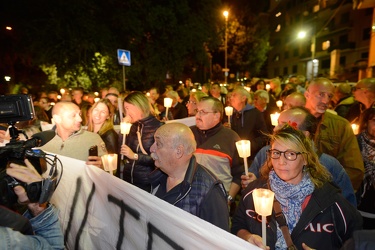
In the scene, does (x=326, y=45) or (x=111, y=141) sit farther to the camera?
(x=326, y=45)

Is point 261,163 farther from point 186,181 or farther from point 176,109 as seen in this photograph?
point 176,109

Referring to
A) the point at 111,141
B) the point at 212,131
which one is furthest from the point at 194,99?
the point at 212,131

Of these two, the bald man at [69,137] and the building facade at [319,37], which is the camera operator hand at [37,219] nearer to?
the bald man at [69,137]

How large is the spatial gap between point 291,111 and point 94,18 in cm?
1228

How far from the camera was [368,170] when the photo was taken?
123 inches

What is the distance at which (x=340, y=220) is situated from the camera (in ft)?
6.53

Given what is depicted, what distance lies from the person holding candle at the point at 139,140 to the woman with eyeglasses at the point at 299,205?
142 cm

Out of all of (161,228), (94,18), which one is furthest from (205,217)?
(94,18)

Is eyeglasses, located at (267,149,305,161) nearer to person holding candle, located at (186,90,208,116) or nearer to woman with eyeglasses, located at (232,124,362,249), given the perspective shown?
woman with eyeglasses, located at (232,124,362,249)

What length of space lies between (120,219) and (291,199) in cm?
126

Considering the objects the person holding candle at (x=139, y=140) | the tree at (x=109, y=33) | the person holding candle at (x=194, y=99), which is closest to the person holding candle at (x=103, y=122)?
the person holding candle at (x=139, y=140)

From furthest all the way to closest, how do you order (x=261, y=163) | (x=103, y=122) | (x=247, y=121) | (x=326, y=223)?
(x=247, y=121), (x=103, y=122), (x=261, y=163), (x=326, y=223)

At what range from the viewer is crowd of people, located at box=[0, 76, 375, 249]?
2.02m

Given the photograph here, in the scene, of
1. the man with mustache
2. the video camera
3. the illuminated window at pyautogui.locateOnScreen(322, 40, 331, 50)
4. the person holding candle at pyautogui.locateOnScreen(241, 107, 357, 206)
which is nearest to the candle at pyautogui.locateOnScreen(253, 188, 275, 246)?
the person holding candle at pyautogui.locateOnScreen(241, 107, 357, 206)
